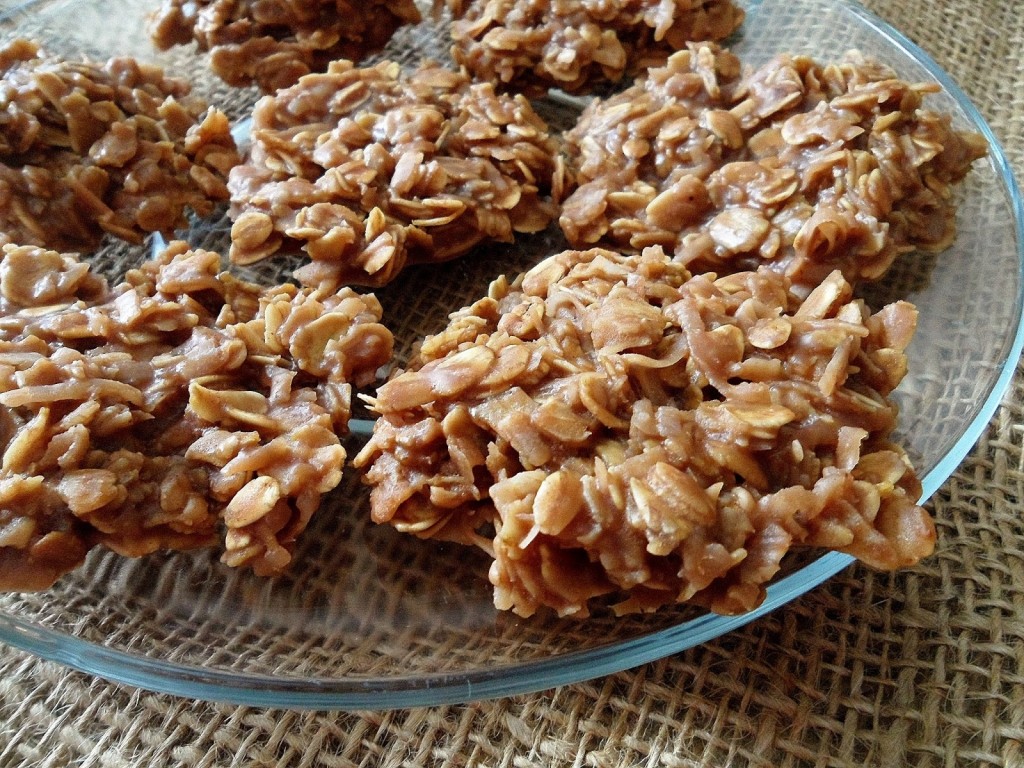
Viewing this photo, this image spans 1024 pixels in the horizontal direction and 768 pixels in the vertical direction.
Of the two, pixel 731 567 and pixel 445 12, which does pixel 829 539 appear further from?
pixel 445 12

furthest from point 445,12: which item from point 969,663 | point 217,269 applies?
point 969,663

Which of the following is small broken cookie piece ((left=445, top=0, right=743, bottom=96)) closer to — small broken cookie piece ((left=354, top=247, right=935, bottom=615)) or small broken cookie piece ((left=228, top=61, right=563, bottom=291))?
small broken cookie piece ((left=228, top=61, right=563, bottom=291))

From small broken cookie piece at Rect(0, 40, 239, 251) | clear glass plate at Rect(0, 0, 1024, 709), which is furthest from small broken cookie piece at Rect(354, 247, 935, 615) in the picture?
small broken cookie piece at Rect(0, 40, 239, 251)

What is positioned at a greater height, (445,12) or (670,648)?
(445,12)

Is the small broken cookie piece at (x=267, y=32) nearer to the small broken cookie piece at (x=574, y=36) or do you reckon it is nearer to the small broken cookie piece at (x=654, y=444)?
the small broken cookie piece at (x=574, y=36)

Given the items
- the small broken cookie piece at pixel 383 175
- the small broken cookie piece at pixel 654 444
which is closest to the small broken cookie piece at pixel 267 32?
the small broken cookie piece at pixel 383 175

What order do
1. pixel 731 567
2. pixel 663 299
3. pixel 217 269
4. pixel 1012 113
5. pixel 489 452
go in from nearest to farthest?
pixel 731 567
pixel 489 452
pixel 663 299
pixel 217 269
pixel 1012 113

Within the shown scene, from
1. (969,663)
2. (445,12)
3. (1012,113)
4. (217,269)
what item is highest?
(445,12)
